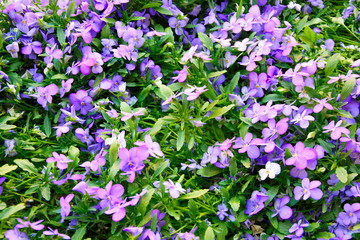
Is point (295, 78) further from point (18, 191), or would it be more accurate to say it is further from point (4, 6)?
point (4, 6)

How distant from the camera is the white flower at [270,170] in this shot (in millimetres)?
1756

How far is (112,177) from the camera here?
172 centimetres

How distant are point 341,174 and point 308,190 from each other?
0.46 feet

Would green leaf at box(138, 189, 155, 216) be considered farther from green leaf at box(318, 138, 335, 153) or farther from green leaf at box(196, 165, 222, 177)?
green leaf at box(318, 138, 335, 153)

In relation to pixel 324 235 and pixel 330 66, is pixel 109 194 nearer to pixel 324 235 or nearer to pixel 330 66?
pixel 324 235

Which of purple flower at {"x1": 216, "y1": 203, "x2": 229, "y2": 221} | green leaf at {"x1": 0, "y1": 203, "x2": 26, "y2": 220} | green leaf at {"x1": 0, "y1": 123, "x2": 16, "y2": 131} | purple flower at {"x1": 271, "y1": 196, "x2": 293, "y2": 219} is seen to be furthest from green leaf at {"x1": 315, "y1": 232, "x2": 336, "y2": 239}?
green leaf at {"x1": 0, "y1": 123, "x2": 16, "y2": 131}

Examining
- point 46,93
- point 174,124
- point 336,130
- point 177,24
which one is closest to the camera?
point 336,130

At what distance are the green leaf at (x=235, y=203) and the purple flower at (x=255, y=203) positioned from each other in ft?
0.18

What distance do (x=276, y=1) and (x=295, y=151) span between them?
101 cm

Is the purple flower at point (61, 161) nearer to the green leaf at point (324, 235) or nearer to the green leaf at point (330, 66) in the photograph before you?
the green leaf at point (324, 235)

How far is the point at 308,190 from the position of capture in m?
1.75

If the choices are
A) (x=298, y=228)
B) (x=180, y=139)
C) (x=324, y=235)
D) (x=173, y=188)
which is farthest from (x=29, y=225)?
(x=324, y=235)

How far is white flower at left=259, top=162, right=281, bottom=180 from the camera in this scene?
176cm

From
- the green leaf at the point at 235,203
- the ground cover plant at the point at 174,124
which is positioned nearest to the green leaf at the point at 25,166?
the ground cover plant at the point at 174,124
